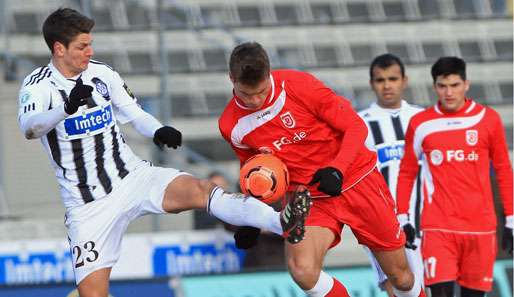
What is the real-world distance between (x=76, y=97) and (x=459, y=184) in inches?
123

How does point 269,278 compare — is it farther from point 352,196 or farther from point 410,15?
point 410,15

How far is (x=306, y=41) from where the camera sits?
625 inches

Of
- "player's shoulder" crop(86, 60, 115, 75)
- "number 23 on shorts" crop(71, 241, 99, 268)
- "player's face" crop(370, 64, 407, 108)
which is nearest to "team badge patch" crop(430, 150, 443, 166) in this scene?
"player's face" crop(370, 64, 407, 108)

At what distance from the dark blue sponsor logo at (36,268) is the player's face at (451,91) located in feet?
12.7

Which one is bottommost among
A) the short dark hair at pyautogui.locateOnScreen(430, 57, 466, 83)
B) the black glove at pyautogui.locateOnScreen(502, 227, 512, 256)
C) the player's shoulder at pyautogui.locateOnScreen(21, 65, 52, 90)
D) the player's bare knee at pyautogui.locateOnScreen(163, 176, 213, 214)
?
the black glove at pyautogui.locateOnScreen(502, 227, 512, 256)

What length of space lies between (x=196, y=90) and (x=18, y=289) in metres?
5.35

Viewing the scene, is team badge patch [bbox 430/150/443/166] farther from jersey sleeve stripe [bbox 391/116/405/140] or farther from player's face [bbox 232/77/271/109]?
player's face [bbox 232/77/271/109]

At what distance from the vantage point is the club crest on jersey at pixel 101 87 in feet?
23.9

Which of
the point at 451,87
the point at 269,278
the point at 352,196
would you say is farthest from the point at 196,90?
the point at 352,196

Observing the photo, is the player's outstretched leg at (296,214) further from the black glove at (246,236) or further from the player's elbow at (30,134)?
the player's elbow at (30,134)

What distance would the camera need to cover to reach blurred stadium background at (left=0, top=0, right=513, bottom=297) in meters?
10.5

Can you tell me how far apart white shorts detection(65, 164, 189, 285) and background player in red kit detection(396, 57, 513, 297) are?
80.3 inches

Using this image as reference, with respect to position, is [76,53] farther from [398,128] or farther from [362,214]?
[398,128]

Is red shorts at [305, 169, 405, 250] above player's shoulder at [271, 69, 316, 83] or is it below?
below
